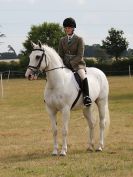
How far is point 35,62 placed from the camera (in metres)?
9.79

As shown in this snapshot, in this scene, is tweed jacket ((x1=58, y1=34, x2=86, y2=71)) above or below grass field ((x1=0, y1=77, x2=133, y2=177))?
above

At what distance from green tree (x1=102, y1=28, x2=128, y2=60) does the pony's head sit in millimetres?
74505

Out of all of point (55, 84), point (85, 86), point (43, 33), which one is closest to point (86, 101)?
point (85, 86)

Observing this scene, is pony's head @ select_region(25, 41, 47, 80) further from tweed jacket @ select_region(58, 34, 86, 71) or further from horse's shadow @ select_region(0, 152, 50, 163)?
horse's shadow @ select_region(0, 152, 50, 163)

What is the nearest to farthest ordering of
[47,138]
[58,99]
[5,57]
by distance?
[58,99] → [47,138] → [5,57]

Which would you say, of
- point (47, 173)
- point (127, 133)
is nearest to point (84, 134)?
point (127, 133)

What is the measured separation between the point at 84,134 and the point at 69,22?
4207mm

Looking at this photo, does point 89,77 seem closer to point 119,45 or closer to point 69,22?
point 69,22

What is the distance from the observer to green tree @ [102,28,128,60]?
84.1 meters

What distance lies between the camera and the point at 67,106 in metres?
10.1

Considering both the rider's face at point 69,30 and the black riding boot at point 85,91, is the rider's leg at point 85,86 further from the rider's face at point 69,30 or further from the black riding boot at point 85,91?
the rider's face at point 69,30

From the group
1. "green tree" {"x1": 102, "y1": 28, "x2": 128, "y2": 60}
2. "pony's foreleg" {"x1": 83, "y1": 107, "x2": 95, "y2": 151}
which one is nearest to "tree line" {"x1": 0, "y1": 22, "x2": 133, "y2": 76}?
"green tree" {"x1": 102, "y1": 28, "x2": 128, "y2": 60}

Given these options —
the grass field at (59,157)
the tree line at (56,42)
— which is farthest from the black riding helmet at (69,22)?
the tree line at (56,42)

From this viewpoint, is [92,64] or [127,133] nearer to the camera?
[127,133]
